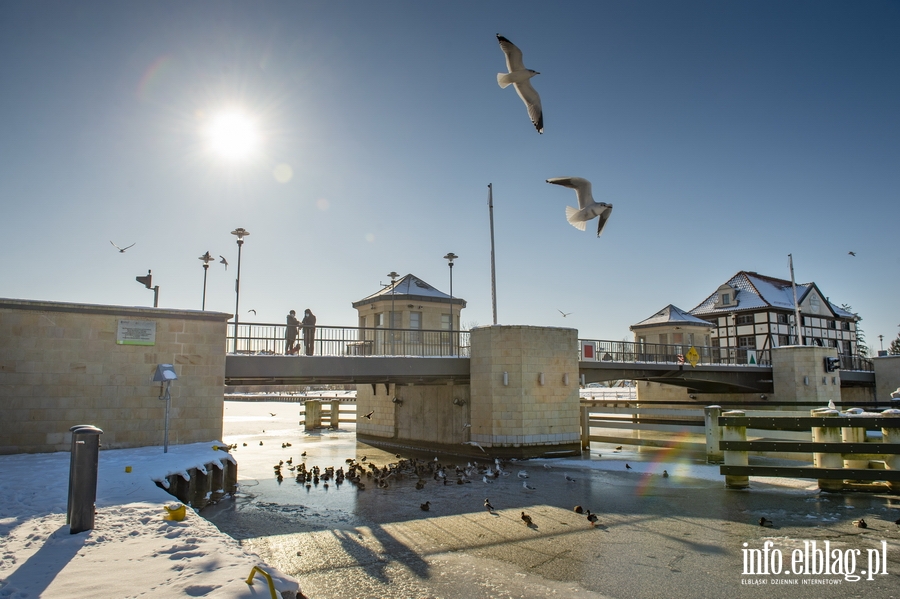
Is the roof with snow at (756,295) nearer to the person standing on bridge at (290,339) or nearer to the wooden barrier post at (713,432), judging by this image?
the wooden barrier post at (713,432)

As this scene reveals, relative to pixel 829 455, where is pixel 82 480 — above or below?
above

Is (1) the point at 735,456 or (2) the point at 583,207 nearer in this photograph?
(1) the point at 735,456

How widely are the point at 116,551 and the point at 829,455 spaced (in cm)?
1232

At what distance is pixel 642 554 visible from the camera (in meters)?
7.52

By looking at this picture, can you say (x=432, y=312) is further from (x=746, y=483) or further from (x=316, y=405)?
(x=746, y=483)

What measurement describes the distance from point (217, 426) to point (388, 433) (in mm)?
13059

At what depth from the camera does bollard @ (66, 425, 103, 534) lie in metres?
6.54

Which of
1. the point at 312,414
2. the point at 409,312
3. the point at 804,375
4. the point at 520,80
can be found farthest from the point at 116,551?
the point at 804,375

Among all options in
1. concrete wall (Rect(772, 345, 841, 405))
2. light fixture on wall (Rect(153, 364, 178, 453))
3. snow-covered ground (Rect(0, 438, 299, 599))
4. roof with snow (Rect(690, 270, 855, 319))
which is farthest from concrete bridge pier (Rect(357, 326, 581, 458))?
roof with snow (Rect(690, 270, 855, 319))

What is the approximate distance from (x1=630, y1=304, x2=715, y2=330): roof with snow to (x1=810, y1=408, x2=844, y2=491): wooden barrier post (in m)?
30.7

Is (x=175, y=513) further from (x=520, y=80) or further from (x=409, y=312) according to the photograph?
(x=409, y=312)

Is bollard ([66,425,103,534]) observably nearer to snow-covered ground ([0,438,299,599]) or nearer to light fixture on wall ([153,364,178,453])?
snow-covered ground ([0,438,299,599])

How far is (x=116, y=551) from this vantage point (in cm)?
588

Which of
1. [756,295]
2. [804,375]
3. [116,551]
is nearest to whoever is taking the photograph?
[116,551]
